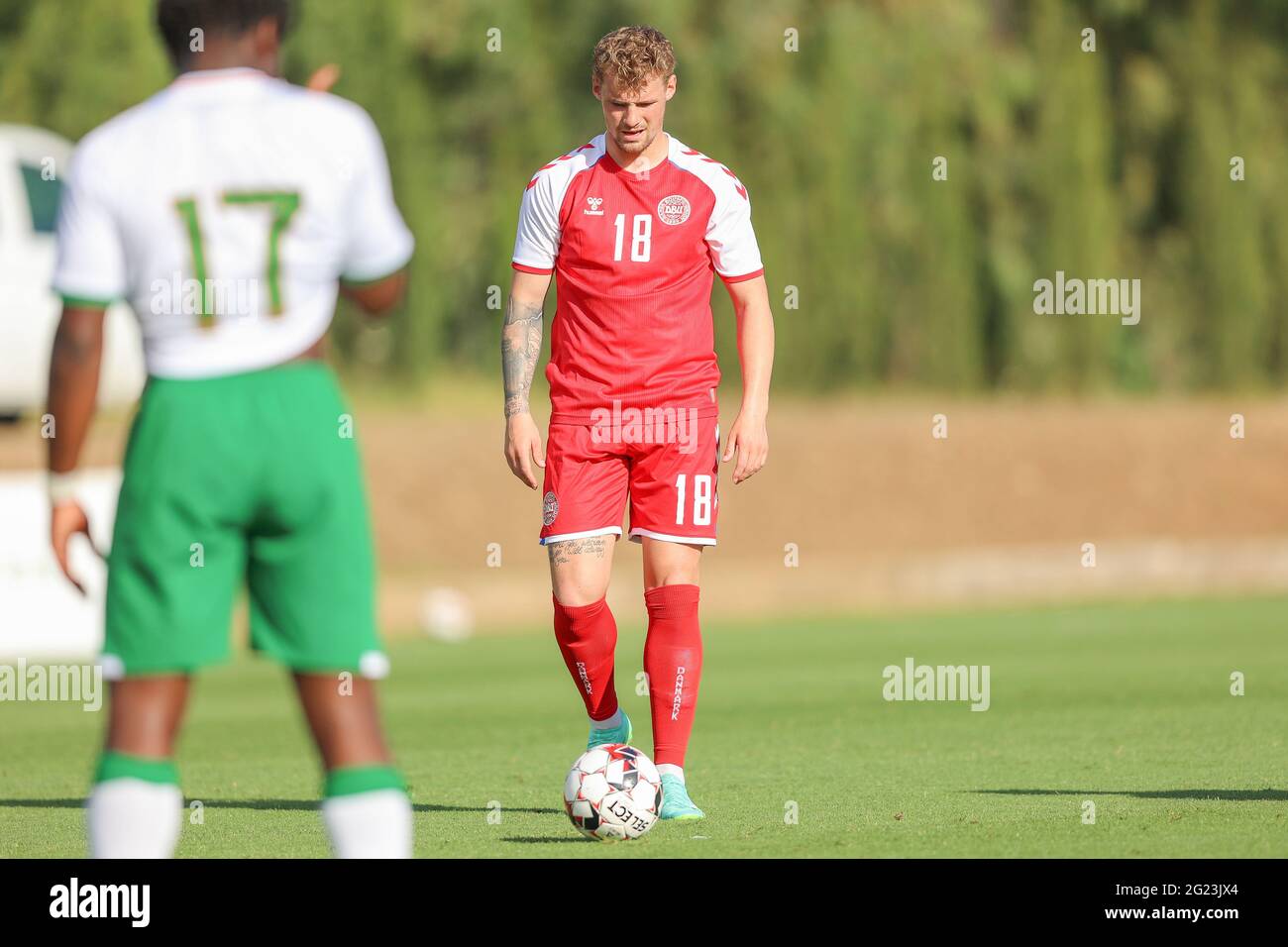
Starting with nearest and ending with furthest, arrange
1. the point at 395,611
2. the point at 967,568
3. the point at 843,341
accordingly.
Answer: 1. the point at 395,611
2. the point at 967,568
3. the point at 843,341

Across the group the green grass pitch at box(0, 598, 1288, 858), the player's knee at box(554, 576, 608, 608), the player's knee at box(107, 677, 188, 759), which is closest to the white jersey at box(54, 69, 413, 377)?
the player's knee at box(107, 677, 188, 759)

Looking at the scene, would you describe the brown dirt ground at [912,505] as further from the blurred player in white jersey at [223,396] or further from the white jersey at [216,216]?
the white jersey at [216,216]

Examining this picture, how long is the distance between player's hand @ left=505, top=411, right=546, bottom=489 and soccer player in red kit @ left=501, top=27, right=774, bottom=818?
2 cm

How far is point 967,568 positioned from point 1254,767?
50.1 feet

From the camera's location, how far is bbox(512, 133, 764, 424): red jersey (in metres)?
7.78

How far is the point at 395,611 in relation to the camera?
21797 millimetres

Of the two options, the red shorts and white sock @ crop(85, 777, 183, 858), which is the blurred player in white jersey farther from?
the red shorts

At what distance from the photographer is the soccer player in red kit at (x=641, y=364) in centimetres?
779

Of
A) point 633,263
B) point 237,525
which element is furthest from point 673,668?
point 237,525

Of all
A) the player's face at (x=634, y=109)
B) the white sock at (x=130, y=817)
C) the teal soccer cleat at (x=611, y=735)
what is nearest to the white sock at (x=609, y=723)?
the teal soccer cleat at (x=611, y=735)

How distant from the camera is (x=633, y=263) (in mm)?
7777

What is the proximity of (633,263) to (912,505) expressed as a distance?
67.9 ft
